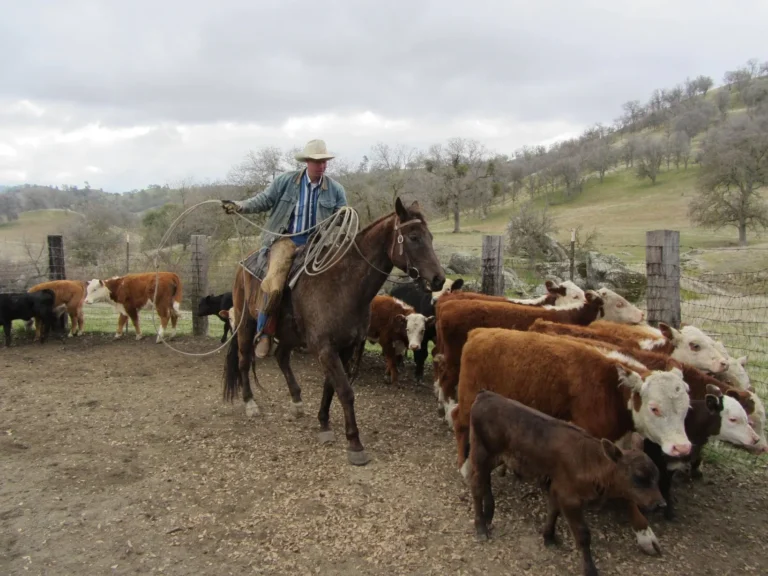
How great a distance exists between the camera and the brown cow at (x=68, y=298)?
11.7 m

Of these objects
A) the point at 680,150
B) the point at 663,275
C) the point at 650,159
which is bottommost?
the point at 663,275

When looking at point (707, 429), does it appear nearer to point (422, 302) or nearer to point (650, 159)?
point (422, 302)

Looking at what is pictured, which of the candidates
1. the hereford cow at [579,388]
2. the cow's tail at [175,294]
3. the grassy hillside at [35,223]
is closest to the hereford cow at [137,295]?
the cow's tail at [175,294]

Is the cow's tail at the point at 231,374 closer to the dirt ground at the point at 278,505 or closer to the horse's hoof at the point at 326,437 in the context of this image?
the dirt ground at the point at 278,505

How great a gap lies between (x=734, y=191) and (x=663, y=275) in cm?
4411

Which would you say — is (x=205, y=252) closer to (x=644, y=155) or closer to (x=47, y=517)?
(x=47, y=517)

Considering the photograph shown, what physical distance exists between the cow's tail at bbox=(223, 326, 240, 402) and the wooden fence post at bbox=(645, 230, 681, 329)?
5291 millimetres

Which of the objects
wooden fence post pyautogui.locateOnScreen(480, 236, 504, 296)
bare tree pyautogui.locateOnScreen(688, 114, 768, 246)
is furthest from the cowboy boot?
bare tree pyautogui.locateOnScreen(688, 114, 768, 246)

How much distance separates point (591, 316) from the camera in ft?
24.1

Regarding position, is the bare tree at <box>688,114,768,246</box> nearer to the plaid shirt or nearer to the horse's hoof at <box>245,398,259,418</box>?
the plaid shirt

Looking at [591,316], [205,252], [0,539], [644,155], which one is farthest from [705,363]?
[644,155]

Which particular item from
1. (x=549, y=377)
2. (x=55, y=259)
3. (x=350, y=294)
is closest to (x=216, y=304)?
(x=55, y=259)

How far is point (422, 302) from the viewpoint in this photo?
1016cm

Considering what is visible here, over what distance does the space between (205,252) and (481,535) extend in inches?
368
